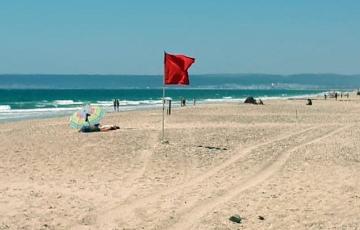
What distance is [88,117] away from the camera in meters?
23.1

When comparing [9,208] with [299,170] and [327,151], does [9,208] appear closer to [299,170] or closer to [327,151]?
[299,170]

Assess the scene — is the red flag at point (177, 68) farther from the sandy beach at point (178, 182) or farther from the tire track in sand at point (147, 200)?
the tire track in sand at point (147, 200)

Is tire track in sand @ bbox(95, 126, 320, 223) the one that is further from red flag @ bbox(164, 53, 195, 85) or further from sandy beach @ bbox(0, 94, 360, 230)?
red flag @ bbox(164, 53, 195, 85)

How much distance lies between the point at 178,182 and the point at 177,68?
249 inches

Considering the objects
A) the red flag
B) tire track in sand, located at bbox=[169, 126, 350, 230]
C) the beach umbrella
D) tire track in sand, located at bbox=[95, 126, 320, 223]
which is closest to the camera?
tire track in sand, located at bbox=[169, 126, 350, 230]

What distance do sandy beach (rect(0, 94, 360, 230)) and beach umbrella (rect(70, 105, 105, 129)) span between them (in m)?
2.11

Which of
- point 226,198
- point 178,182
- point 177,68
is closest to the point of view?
point 226,198

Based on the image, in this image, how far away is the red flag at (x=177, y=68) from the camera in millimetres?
18141

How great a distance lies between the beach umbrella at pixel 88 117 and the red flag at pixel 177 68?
5.52 meters

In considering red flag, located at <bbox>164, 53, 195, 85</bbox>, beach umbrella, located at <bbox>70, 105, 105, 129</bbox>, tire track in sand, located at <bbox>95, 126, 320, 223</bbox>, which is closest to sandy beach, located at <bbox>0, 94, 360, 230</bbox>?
tire track in sand, located at <bbox>95, 126, 320, 223</bbox>

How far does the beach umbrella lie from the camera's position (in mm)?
22984

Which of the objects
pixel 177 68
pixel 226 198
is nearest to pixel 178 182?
pixel 226 198

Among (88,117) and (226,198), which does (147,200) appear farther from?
(88,117)

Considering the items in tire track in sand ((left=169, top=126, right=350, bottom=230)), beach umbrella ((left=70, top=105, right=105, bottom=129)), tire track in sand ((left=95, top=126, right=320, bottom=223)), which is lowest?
tire track in sand ((left=95, top=126, right=320, bottom=223))
